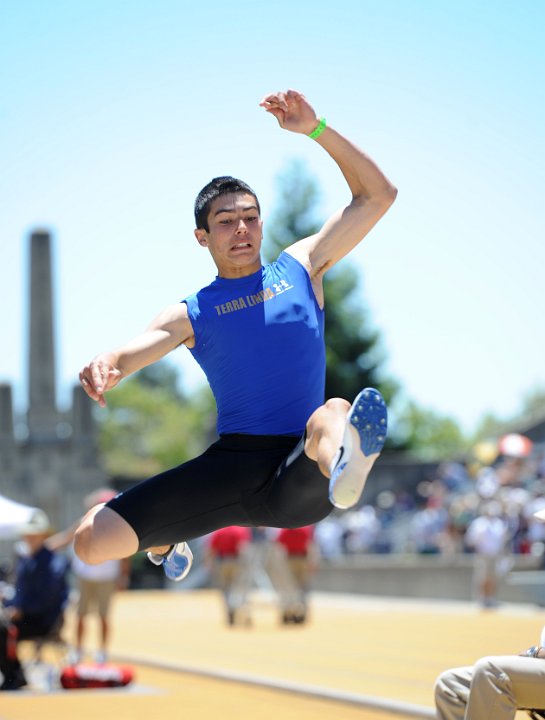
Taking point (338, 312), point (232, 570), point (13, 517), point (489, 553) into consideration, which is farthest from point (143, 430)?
point (13, 517)

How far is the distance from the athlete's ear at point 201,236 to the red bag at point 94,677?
28.5 feet

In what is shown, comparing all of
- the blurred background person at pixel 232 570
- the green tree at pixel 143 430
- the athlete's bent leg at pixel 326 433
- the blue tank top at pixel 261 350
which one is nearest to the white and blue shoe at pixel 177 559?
the blue tank top at pixel 261 350

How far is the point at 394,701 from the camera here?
39.6ft

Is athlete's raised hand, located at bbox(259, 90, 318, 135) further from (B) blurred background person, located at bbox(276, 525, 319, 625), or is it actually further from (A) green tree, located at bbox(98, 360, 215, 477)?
(A) green tree, located at bbox(98, 360, 215, 477)

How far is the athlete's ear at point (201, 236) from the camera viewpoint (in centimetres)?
704

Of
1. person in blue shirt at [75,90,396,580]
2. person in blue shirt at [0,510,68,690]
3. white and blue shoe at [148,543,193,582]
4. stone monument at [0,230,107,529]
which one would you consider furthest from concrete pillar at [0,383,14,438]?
person in blue shirt at [75,90,396,580]

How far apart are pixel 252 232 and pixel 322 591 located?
1195 inches

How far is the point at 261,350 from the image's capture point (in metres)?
6.76

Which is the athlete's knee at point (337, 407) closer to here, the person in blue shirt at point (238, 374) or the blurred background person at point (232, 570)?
the person in blue shirt at point (238, 374)

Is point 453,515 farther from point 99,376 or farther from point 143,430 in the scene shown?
point 143,430

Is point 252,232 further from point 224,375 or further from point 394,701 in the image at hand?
point 394,701

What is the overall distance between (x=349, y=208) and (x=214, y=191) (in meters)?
0.77

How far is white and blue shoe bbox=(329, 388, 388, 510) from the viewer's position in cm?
586

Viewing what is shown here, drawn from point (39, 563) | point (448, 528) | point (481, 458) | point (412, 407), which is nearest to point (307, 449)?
point (39, 563)
